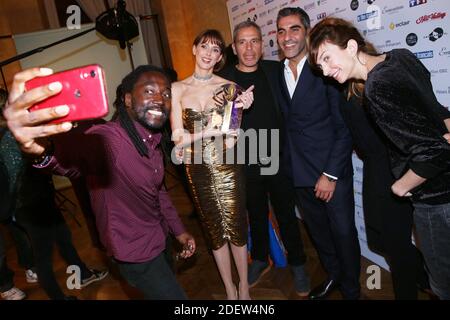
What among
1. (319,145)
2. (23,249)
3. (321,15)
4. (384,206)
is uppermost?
(321,15)

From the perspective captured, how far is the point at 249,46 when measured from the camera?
7.92 ft

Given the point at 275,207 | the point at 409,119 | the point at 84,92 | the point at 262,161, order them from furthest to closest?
the point at 275,207 → the point at 262,161 → the point at 409,119 → the point at 84,92

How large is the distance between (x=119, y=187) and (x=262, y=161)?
1385mm

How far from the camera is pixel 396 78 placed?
1299mm

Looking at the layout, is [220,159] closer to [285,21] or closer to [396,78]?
[285,21]

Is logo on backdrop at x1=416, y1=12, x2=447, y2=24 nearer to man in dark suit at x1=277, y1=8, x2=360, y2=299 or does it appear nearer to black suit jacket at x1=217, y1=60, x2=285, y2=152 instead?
man in dark suit at x1=277, y1=8, x2=360, y2=299

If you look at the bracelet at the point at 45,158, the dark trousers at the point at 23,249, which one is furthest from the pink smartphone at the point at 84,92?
the dark trousers at the point at 23,249

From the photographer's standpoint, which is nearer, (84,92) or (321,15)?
(84,92)

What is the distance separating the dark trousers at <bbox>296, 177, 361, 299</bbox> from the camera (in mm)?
2268

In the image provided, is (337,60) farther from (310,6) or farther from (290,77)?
(310,6)

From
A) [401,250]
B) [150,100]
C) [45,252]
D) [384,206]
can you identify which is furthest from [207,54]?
[45,252]
